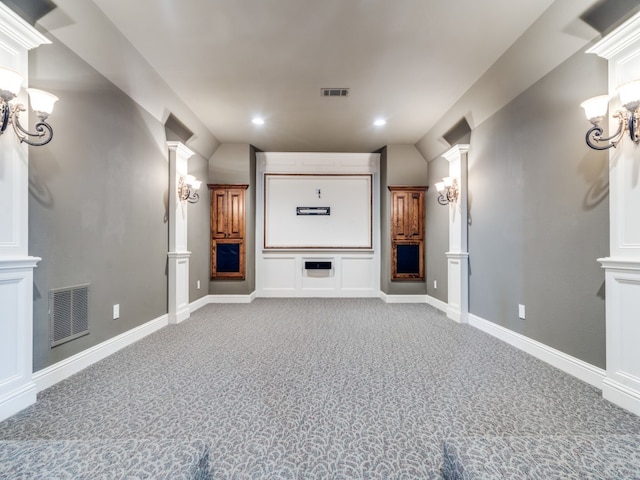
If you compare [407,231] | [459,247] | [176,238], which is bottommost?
[459,247]

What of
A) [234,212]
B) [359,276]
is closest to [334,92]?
[234,212]

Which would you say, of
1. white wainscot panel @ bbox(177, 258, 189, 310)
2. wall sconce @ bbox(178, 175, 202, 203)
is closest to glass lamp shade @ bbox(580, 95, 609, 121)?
wall sconce @ bbox(178, 175, 202, 203)

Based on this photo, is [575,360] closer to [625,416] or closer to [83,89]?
[625,416]

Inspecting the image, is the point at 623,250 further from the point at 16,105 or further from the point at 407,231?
the point at 16,105

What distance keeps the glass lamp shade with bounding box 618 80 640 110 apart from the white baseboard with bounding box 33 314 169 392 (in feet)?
14.3

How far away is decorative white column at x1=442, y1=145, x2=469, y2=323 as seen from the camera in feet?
13.9

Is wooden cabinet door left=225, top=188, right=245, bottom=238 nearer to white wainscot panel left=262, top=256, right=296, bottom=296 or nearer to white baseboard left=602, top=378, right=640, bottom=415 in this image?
white wainscot panel left=262, top=256, right=296, bottom=296

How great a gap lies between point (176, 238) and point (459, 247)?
4010mm

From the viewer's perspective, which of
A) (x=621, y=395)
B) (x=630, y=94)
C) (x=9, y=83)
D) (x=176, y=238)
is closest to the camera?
(x=9, y=83)

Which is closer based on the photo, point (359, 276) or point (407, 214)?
point (407, 214)

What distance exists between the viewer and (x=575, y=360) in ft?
8.11

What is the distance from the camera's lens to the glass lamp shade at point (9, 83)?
1.75 m

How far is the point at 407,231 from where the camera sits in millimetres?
5785

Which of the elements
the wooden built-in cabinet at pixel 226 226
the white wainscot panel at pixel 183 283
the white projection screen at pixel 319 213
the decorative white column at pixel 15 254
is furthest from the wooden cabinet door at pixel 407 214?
the decorative white column at pixel 15 254
